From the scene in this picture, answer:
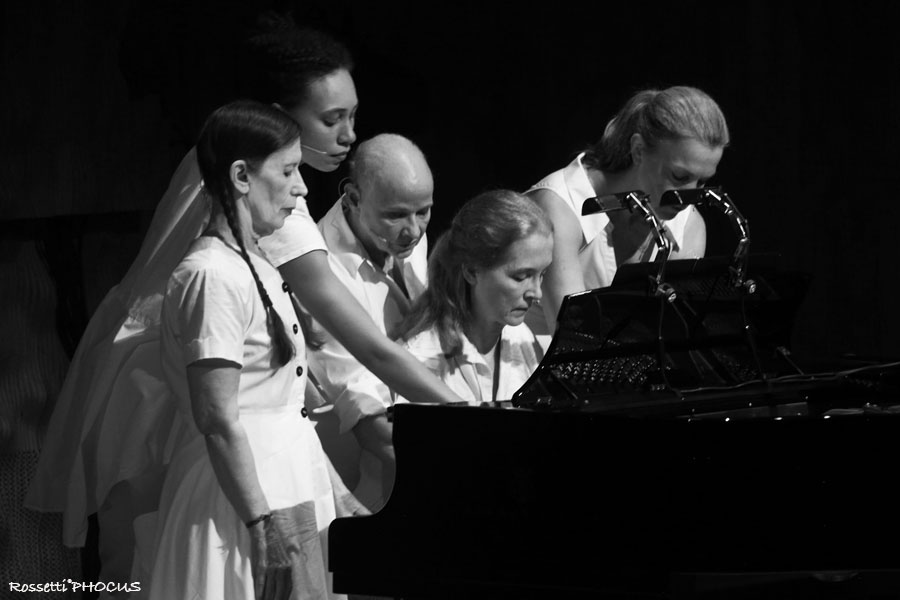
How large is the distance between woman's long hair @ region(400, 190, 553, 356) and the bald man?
0.12m

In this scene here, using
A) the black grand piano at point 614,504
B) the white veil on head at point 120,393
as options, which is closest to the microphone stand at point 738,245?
the black grand piano at point 614,504

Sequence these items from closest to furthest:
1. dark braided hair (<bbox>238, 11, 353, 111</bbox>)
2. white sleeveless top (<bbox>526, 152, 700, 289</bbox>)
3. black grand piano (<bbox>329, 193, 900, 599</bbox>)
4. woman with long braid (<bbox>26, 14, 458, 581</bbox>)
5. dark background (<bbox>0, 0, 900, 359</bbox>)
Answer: black grand piano (<bbox>329, 193, 900, 599</bbox>), woman with long braid (<bbox>26, 14, 458, 581</bbox>), dark braided hair (<bbox>238, 11, 353, 111</bbox>), white sleeveless top (<bbox>526, 152, 700, 289</bbox>), dark background (<bbox>0, 0, 900, 359</bbox>)

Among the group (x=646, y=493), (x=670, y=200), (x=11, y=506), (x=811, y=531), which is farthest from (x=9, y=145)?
(x=811, y=531)

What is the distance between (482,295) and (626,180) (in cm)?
74

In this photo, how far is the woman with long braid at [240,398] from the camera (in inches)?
112

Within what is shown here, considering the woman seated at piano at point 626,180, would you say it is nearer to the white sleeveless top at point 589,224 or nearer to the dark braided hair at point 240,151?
the white sleeveless top at point 589,224

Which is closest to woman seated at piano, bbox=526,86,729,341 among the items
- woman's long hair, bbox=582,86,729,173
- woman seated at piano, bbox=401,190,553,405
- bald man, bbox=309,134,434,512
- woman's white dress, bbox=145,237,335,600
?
woman's long hair, bbox=582,86,729,173

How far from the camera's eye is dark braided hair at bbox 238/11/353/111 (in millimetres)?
3527

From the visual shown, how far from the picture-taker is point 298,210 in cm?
346

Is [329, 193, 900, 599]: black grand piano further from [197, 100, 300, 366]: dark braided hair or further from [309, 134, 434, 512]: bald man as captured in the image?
[309, 134, 434, 512]: bald man

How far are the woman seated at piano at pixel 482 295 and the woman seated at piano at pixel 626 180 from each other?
0.98 ft

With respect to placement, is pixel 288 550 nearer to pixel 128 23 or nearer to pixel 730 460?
pixel 730 460

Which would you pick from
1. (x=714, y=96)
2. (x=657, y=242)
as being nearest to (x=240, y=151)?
(x=657, y=242)

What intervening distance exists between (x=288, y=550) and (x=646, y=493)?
2.41 ft
